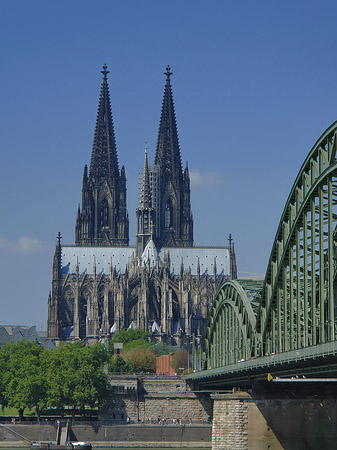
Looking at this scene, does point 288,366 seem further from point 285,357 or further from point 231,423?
point 231,423

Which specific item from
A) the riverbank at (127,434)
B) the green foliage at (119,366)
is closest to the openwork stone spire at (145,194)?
the green foliage at (119,366)

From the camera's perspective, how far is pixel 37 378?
341ft

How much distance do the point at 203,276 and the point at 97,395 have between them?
3252 inches

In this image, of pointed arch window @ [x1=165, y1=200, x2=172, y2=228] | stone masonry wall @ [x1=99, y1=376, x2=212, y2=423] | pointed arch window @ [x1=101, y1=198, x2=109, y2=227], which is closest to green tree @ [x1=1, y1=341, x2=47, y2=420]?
stone masonry wall @ [x1=99, y1=376, x2=212, y2=423]

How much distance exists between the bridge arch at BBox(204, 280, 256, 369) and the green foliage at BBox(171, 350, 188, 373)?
146 feet

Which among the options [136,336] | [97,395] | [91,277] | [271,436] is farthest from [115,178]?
[271,436]

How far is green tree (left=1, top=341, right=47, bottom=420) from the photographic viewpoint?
334 feet

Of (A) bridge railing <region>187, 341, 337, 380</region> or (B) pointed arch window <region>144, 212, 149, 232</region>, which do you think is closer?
(A) bridge railing <region>187, 341, 337, 380</region>

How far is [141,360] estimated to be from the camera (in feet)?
470

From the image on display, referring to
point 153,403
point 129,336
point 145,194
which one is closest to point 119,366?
point 153,403

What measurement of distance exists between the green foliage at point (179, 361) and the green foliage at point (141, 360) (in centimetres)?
268

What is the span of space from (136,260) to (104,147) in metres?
24.3

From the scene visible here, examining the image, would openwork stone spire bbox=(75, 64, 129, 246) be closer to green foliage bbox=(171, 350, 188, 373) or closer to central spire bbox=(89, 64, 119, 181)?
central spire bbox=(89, 64, 119, 181)

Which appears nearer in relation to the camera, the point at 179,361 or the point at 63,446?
the point at 63,446
